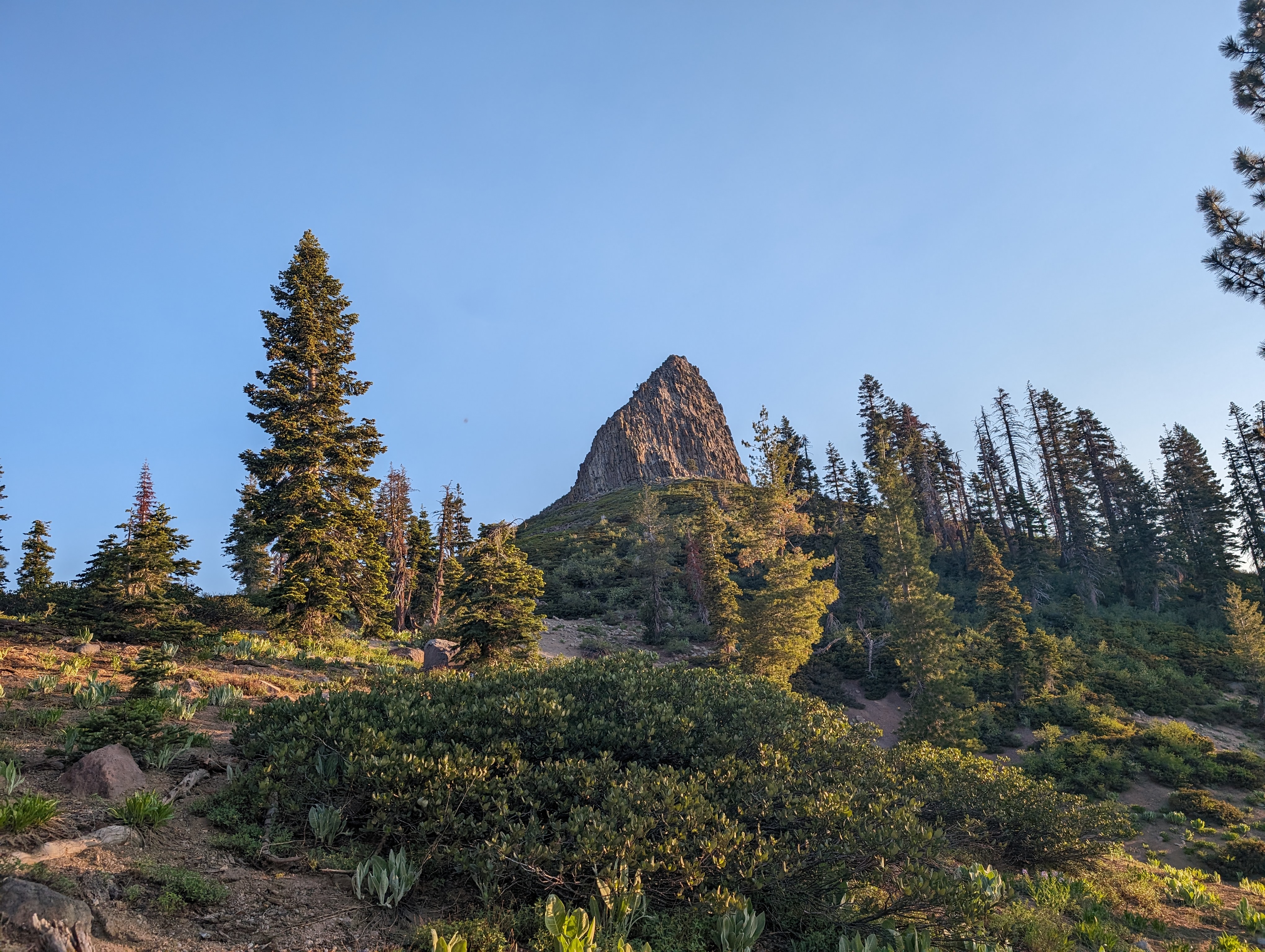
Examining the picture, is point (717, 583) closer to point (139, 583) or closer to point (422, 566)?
point (422, 566)

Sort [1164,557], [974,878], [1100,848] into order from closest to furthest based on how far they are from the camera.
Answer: [974,878], [1100,848], [1164,557]

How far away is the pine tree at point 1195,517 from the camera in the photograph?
1706 inches

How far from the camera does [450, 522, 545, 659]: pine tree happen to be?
15.9 meters

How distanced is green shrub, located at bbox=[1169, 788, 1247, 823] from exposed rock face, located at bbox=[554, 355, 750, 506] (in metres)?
88.7

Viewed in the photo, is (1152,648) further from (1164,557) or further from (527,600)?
(527,600)

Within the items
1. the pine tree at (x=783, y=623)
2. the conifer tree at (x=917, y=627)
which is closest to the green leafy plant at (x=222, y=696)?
the pine tree at (x=783, y=623)

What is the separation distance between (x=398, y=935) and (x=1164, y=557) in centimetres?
6434

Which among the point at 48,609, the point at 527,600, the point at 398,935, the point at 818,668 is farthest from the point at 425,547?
the point at 398,935

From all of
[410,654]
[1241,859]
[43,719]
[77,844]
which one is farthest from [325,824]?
[1241,859]

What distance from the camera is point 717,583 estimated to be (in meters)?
33.6

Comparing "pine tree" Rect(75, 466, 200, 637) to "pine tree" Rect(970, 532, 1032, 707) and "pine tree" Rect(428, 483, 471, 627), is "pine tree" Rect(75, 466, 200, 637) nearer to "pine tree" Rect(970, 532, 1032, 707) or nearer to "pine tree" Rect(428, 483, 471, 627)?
"pine tree" Rect(428, 483, 471, 627)

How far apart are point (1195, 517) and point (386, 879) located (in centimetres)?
6772

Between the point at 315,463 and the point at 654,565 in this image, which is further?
the point at 654,565

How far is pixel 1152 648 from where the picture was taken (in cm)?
3544
